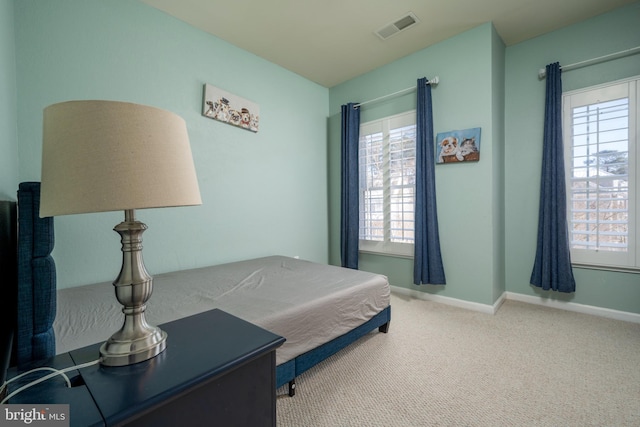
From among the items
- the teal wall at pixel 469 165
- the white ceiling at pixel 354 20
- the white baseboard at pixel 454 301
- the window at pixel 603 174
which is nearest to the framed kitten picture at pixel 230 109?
the white ceiling at pixel 354 20

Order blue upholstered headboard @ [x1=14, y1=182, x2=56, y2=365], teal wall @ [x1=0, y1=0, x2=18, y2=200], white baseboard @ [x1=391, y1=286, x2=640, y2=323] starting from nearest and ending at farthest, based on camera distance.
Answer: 1. blue upholstered headboard @ [x1=14, y1=182, x2=56, y2=365]
2. teal wall @ [x1=0, y1=0, x2=18, y2=200]
3. white baseboard @ [x1=391, y1=286, x2=640, y2=323]

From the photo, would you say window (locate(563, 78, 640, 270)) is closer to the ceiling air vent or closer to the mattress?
the ceiling air vent

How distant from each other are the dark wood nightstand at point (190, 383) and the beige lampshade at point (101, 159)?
Answer: 0.40 metres

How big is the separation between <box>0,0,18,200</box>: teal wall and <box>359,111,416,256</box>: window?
306cm

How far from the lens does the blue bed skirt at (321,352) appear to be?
1.42m

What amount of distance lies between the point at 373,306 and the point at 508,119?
8.37 ft

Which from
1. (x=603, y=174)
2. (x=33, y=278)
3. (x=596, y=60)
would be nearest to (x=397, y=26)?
(x=596, y=60)

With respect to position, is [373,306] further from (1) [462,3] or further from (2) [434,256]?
(1) [462,3]

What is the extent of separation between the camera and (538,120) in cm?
273

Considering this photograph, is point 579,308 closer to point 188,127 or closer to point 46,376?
point 46,376

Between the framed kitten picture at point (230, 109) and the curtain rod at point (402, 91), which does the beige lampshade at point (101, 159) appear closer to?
the framed kitten picture at point (230, 109)

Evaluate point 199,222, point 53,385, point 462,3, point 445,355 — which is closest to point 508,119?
point 462,3

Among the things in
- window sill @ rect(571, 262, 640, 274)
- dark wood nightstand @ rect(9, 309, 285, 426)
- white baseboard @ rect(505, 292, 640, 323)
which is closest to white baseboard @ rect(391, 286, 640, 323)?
white baseboard @ rect(505, 292, 640, 323)

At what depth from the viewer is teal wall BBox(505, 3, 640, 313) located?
2340 mm
